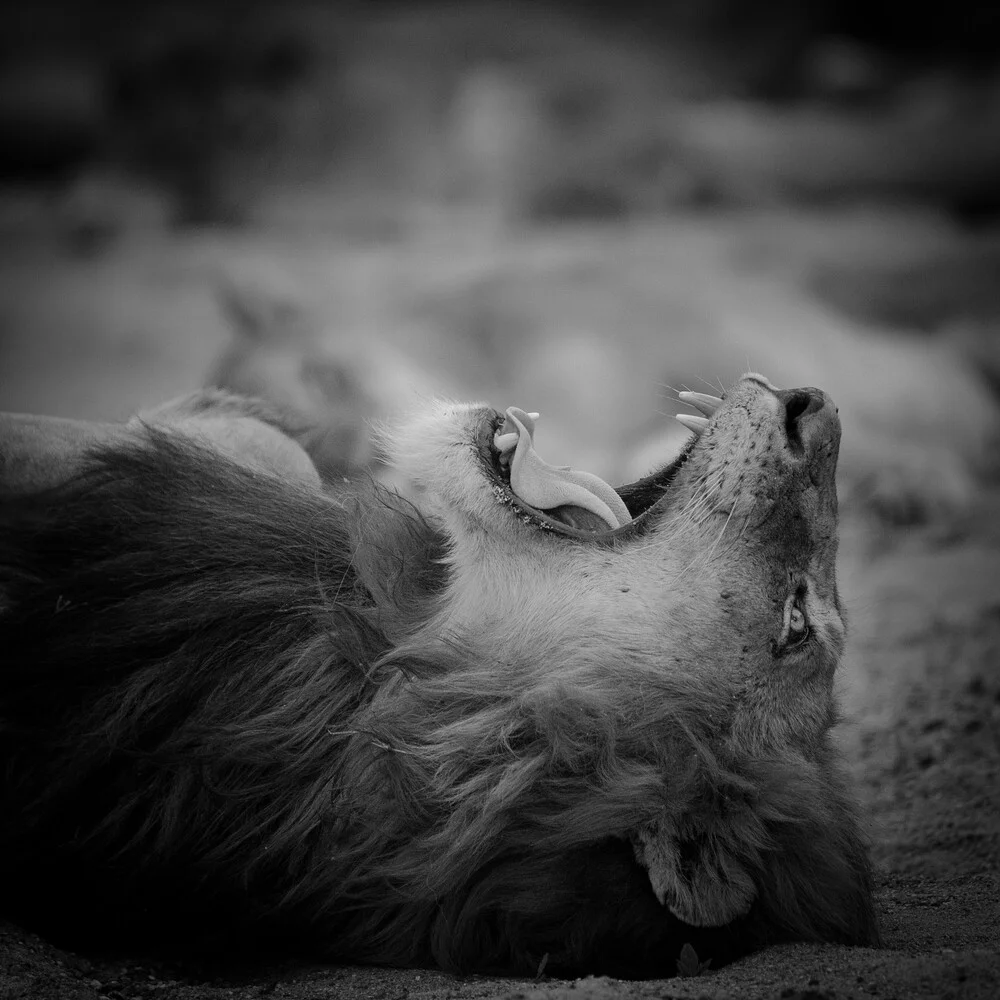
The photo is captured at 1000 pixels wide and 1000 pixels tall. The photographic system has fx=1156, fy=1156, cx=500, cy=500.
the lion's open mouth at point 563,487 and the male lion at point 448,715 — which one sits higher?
the lion's open mouth at point 563,487

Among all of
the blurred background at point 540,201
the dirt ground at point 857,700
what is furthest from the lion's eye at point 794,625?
the blurred background at point 540,201

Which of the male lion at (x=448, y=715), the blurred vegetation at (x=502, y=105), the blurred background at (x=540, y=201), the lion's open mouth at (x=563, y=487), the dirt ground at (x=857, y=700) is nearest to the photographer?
the dirt ground at (x=857, y=700)

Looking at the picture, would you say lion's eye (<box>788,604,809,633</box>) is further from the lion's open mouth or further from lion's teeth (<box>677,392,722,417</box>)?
lion's teeth (<box>677,392,722,417</box>)

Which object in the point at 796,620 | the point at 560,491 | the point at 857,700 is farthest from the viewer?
the point at 857,700

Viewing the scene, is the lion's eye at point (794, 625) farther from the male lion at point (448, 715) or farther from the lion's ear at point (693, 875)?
the lion's ear at point (693, 875)

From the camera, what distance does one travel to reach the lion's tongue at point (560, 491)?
236 centimetres

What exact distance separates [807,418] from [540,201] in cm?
579

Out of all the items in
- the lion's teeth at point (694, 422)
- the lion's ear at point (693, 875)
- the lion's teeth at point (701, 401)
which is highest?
the lion's teeth at point (701, 401)

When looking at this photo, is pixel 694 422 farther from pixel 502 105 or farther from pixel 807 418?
pixel 502 105

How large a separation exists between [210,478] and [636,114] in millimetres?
6371

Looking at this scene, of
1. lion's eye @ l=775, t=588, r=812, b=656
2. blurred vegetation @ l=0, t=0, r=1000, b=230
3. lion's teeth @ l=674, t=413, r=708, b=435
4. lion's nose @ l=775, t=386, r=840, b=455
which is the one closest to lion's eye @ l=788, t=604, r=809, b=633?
lion's eye @ l=775, t=588, r=812, b=656

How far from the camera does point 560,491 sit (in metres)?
2.37

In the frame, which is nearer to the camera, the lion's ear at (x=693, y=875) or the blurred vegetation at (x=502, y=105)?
the lion's ear at (x=693, y=875)

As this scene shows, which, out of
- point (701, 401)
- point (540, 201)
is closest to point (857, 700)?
point (701, 401)
